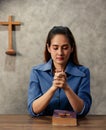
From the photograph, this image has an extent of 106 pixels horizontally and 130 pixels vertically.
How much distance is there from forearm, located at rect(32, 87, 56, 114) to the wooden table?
0.06 metres

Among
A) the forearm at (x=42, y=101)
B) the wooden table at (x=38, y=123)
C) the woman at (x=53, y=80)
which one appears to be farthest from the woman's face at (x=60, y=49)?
the wooden table at (x=38, y=123)

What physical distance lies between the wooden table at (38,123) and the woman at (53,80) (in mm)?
83

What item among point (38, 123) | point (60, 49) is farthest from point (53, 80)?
point (38, 123)

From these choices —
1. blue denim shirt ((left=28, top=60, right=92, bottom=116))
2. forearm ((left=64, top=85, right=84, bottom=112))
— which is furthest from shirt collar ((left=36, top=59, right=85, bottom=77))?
forearm ((left=64, top=85, right=84, bottom=112))

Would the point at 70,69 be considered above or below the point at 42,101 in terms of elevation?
above

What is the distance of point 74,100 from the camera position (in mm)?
1690

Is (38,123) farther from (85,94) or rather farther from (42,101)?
(85,94)

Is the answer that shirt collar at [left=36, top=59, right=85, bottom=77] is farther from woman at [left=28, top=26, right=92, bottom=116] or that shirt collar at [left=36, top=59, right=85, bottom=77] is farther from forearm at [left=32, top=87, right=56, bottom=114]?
forearm at [left=32, top=87, right=56, bottom=114]

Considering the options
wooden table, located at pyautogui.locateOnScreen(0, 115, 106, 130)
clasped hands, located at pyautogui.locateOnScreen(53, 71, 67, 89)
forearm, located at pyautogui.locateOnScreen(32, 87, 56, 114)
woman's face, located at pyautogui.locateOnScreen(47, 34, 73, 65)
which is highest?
woman's face, located at pyautogui.locateOnScreen(47, 34, 73, 65)

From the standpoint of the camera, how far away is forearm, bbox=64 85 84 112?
1.67 metres

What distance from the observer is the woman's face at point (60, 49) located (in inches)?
72.2

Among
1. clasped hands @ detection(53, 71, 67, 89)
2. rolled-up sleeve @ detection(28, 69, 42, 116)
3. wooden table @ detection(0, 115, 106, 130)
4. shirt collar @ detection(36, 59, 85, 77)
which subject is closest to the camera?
wooden table @ detection(0, 115, 106, 130)

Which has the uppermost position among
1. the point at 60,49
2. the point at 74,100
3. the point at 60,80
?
the point at 60,49

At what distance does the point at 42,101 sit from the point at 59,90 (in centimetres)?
20
